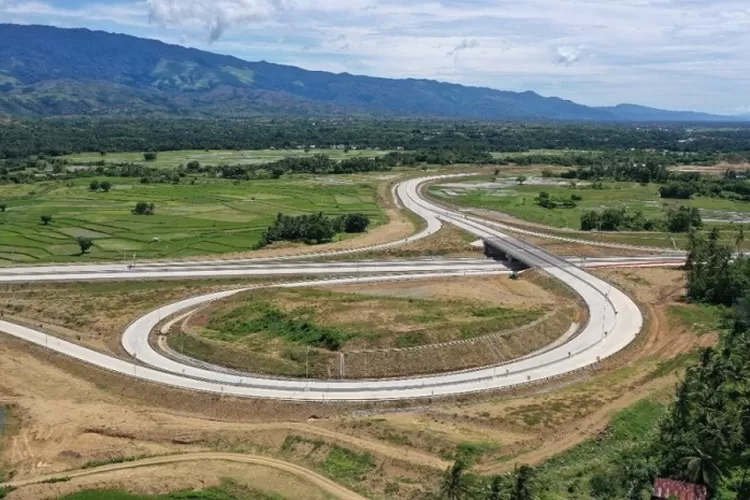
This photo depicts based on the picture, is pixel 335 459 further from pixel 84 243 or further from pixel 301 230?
pixel 84 243

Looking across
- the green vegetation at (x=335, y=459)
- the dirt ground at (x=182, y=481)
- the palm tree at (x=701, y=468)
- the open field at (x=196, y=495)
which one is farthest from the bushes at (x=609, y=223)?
the open field at (x=196, y=495)

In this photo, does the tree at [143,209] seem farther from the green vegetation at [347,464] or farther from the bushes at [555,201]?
the green vegetation at [347,464]

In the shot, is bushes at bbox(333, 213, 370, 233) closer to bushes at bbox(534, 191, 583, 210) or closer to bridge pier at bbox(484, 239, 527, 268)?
bridge pier at bbox(484, 239, 527, 268)

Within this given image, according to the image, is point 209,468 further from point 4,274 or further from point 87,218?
point 87,218

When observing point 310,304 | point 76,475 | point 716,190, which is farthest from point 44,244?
point 716,190

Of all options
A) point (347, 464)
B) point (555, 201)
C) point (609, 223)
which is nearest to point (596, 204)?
point (555, 201)
